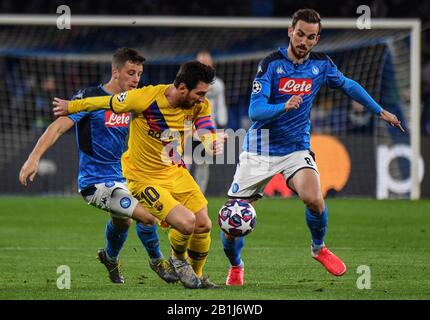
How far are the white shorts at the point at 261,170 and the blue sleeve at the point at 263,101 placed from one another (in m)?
0.49

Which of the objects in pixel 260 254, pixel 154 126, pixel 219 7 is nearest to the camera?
pixel 154 126

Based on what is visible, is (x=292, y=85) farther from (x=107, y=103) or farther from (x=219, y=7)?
(x=219, y=7)

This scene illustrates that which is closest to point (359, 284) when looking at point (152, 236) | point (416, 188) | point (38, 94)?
point (152, 236)

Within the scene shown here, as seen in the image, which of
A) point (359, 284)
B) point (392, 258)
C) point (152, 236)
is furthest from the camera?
point (392, 258)

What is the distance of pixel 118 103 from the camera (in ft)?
24.6

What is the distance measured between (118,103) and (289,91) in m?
1.49

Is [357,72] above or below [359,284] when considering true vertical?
above

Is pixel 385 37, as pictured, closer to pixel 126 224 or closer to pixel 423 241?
pixel 423 241

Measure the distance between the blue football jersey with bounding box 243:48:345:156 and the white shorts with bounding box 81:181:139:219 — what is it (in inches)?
46.4

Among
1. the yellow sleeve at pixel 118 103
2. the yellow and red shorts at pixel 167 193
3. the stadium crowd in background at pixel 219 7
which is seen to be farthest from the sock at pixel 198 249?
the stadium crowd in background at pixel 219 7

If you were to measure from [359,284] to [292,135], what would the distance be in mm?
1402

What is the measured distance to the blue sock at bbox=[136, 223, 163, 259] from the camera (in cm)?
809

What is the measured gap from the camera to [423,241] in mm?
10875

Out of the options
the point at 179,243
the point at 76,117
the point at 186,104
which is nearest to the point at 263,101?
the point at 186,104
